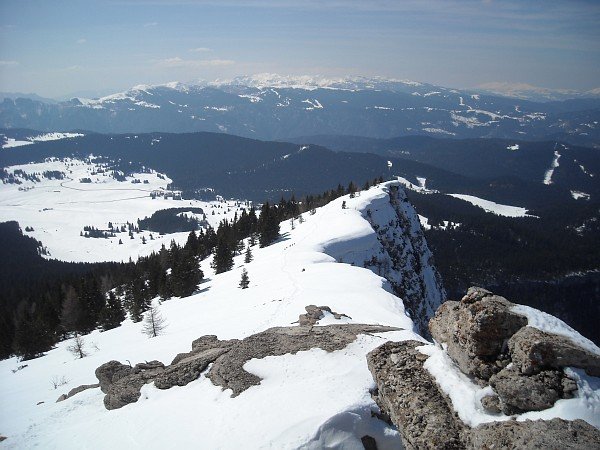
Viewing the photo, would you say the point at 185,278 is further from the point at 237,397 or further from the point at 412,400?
the point at 412,400

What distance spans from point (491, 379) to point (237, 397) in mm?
12540

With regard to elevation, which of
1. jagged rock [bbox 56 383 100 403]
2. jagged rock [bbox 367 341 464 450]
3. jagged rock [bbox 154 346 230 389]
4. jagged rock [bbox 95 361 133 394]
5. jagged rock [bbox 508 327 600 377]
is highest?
jagged rock [bbox 508 327 600 377]

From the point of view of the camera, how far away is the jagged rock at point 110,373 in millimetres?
26484

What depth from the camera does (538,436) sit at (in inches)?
389

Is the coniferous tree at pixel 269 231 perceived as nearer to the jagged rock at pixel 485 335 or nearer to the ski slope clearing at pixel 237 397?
the ski slope clearing at pixel 237 397

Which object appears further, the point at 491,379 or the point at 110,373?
the point at 110,373

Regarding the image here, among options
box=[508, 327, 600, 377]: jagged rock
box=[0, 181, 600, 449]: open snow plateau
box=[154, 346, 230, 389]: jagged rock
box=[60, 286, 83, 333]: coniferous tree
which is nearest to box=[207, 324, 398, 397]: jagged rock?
box=[0, 181, 600, 449]: open snow plateau

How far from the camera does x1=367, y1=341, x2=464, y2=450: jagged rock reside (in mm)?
12531

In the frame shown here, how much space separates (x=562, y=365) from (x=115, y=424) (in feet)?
71.6

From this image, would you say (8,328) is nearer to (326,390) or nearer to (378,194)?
(326,390)

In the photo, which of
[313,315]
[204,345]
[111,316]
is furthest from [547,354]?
[111,316]

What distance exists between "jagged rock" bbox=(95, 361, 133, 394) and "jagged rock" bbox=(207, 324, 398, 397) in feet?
27.5

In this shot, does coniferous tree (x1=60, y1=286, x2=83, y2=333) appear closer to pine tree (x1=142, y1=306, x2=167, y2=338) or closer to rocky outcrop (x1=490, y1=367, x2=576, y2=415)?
pine tree (x1=142, y1=306, x2=167, y2=338)

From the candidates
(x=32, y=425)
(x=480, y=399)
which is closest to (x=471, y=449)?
(x=480, y=399)
